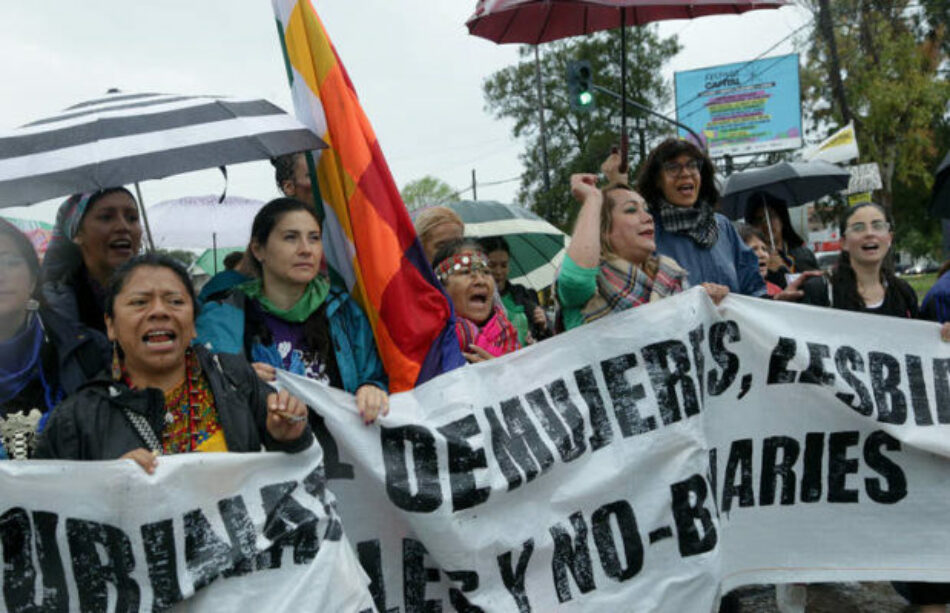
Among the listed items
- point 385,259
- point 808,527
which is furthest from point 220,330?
point 808,527

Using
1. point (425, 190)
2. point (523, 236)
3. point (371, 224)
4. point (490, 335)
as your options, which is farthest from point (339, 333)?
point (425, 190)

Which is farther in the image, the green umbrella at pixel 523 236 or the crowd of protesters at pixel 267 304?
the green umbrella at pixel 523 236

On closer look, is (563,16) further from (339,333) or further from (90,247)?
(90,247)

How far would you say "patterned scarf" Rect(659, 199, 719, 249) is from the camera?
3824 millimetres

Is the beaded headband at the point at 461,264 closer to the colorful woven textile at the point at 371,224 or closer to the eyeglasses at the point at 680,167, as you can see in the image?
the colorful woven textile at the point at 371,224

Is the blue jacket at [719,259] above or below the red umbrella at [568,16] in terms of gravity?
below

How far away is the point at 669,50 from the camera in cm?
3847

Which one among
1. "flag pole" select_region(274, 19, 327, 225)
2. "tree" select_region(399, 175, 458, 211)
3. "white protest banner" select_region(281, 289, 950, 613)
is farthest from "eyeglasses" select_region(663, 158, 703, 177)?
"tree" select_region(399, 175, 458, 211)

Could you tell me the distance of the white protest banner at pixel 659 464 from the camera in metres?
2.91

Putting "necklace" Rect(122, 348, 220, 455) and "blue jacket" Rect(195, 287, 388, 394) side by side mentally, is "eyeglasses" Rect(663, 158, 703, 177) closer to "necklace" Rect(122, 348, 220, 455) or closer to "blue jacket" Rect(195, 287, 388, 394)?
"blue jacket" Rect(195, 287, 388, 394)

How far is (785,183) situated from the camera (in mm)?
8242

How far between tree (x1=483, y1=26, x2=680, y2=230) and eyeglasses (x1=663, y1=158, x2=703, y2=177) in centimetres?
3198

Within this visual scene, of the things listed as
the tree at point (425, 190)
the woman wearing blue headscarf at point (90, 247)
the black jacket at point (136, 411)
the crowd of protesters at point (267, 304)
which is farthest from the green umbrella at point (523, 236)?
the tree at point (425, 190)

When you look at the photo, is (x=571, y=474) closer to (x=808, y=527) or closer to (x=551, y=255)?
(x=808, y=527)
